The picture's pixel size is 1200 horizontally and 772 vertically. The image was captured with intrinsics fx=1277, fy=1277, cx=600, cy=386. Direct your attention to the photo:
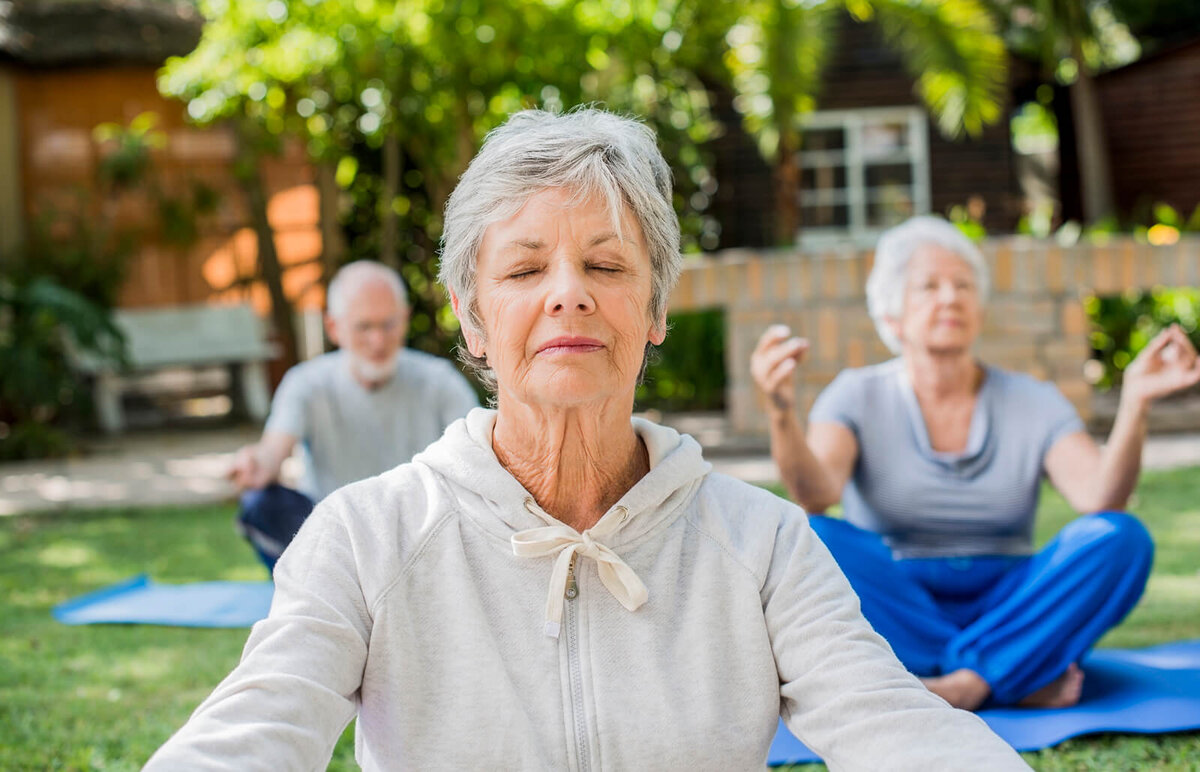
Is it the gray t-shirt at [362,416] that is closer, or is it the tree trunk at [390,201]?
the gray t-shirt at [362,416]

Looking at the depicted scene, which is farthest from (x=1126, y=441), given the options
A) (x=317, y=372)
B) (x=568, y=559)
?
(x=317, y=372)

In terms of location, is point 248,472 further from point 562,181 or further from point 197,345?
point 197,345

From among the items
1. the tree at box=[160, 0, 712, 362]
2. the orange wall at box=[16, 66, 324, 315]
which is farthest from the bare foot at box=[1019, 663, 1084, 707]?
the orange wall at box=[16, 66, 324, 315]

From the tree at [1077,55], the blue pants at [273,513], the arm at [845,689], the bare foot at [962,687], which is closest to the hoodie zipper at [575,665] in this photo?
the arm at [845,689]

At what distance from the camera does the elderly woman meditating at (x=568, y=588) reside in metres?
1.62

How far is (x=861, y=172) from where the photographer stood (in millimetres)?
15219

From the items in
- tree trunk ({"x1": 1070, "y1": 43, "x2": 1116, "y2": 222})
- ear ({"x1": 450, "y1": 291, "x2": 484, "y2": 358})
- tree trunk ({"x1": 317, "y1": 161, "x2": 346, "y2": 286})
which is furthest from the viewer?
tree trunk ({"x1": 1070, "y1": 43, "x2": 1116, "y2": 222})

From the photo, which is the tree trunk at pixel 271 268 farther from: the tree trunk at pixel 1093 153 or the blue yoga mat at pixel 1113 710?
the tree trunk at pixel 1093 153

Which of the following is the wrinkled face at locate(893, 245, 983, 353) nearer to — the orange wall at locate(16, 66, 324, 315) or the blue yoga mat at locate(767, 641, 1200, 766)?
the blue yoga mat at locate(767, 641, 1200, 766)

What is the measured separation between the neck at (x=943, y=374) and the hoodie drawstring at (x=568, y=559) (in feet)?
6.17

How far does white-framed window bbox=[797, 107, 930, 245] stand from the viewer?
15.1 meters

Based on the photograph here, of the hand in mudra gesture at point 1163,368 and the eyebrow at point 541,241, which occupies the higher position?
the eyebrow at point 541,241

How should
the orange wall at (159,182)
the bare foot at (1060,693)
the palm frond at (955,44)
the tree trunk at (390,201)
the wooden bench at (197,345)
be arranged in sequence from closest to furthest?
the bare foot at (1060,693) < the tree trunk at (390,201) < the palm frond at (955,44) < the wooden bench at (197,345) < the orange wall at (159,182)

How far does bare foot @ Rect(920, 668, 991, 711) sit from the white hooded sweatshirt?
4.88ft
